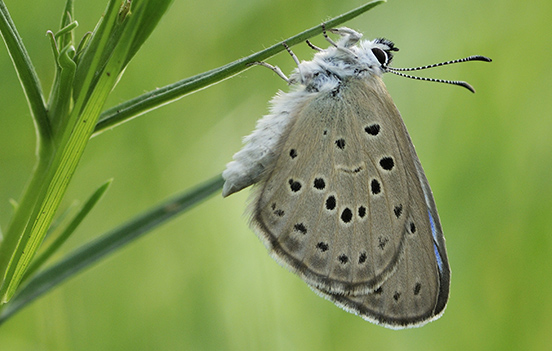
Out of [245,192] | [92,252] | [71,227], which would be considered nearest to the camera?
[71,227]

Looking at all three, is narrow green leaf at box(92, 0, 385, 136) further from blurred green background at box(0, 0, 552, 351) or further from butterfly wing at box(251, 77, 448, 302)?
blurred green background at box(0, 0, 552, 351)

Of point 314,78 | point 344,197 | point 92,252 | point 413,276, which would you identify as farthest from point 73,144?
point 413,276

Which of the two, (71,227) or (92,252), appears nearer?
(71,227)

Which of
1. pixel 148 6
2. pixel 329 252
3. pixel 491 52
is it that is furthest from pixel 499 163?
pixel 148 6

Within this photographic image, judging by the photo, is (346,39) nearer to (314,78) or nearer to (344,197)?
(314,78)

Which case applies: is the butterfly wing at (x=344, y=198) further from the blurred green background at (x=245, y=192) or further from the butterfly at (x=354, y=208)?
the blurred green background at (x=245, y=192)

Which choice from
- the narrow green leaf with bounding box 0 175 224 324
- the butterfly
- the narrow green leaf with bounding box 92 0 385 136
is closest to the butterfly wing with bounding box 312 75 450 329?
the butterfly

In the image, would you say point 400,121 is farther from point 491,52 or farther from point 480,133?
point 491,52
